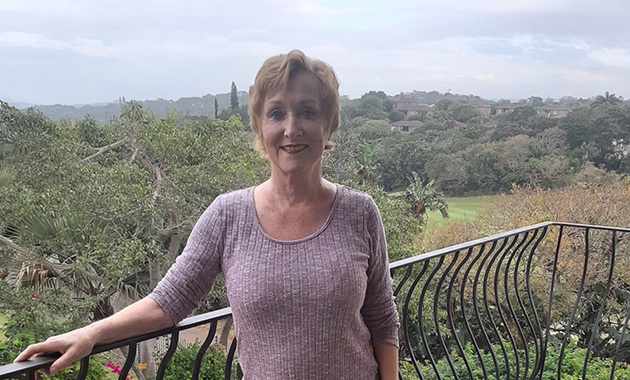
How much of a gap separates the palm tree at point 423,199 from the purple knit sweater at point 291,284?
13582 mm

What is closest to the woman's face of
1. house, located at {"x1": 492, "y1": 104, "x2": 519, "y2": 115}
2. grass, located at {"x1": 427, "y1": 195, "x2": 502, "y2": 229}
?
grass, located at {"x1": 427, "y1": 195, "x2": 502, "y2": 229}

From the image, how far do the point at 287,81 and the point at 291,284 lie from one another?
1.26ft

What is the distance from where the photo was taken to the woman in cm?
94

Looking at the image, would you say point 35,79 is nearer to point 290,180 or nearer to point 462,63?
point 290,180

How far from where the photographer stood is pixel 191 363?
6.46m

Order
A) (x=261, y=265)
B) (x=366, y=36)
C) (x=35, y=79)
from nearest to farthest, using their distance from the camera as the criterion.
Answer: (x=261, y=265)
(x=35, y=79)
(x=366, y=36)

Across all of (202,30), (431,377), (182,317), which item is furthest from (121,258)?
(202,30)

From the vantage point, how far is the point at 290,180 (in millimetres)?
1017

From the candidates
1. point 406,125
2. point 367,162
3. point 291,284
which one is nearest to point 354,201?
point 291,284

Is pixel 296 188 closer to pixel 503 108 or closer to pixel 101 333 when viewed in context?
pixel 101 333

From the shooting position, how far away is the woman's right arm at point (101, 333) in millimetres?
842

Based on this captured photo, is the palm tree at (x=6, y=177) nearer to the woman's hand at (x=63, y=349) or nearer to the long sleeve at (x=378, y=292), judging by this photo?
the woman's hand at (x=63, y=349)

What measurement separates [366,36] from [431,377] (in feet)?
53.5

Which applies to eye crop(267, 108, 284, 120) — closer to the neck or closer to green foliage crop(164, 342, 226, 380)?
the neck
